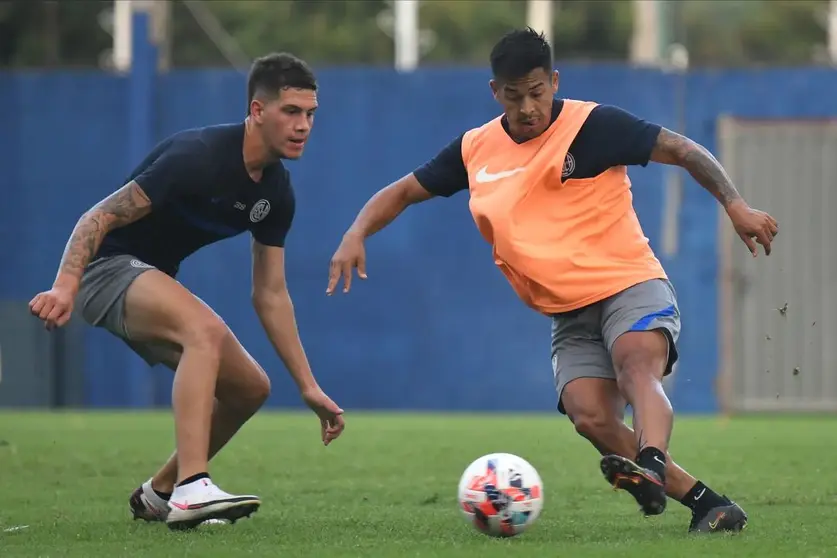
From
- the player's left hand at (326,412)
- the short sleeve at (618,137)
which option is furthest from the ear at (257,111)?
the short sleeve at (618,137)

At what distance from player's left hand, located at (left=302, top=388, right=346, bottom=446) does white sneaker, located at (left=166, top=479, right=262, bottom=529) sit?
2.69 feet

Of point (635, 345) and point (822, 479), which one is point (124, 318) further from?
point (822, 479)

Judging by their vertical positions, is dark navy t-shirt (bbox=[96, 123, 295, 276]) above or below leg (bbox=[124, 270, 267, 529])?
above

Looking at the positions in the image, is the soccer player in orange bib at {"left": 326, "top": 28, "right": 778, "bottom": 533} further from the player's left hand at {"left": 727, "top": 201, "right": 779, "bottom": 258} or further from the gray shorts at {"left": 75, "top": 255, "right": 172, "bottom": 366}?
the gray shorts at {"left": 75, "top": 255, "right": 172, "bottom": 366}

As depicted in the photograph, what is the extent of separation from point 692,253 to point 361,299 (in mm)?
4028

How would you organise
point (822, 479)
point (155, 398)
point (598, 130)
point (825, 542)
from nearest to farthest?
1. point (825, 542)
2. point (598, 130)
3. point (822, 479)
4. point (155, 398)

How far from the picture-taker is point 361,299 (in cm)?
1883

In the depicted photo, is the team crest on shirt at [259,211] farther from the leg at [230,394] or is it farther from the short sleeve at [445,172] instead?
the short sleeve at [445,172]

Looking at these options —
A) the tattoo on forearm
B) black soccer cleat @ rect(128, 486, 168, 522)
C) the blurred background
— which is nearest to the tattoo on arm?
the tattoo on forearm

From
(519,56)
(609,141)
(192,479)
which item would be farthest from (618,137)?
(192,479)

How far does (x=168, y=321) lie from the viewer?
6469mm

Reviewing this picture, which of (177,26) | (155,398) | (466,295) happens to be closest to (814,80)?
(466,295)

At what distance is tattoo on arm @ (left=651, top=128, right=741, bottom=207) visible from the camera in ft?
20.4

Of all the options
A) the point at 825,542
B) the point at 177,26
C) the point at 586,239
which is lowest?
the point at 825,542
